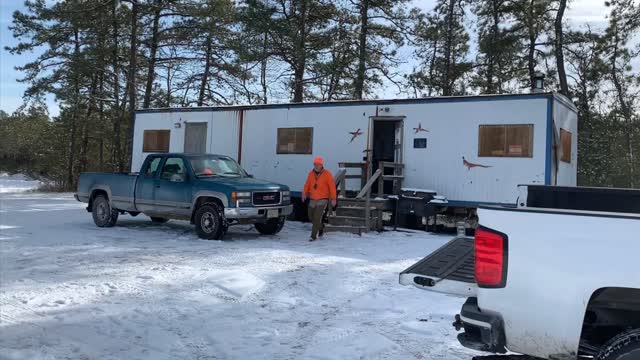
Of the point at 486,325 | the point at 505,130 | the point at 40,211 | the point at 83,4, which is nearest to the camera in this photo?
the point at 486,325

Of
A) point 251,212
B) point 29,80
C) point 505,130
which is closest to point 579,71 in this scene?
point 505,130

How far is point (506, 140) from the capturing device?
12.6 m

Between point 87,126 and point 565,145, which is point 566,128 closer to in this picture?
point 565,145

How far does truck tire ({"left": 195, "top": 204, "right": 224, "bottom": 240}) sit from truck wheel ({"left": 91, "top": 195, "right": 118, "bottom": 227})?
264 centimetres

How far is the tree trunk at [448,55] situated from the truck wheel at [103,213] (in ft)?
54.8

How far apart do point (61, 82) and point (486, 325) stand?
29520 mm

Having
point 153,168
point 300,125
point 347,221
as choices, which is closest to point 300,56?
point 300,125

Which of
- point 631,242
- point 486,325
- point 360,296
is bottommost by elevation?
point 360,296

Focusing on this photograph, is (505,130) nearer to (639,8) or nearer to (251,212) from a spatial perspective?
(251,212)

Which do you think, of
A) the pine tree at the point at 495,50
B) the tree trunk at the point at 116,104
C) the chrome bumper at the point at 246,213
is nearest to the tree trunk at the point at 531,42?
the pine tree at the point at 495,50

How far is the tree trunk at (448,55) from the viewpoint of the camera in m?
24.3

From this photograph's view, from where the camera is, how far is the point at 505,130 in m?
12.7

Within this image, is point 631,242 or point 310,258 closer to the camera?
point 631,242

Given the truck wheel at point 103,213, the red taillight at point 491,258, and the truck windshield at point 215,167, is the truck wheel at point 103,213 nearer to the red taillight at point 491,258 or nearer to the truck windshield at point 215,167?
the truck windshield at point 215,167
